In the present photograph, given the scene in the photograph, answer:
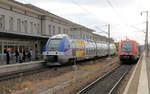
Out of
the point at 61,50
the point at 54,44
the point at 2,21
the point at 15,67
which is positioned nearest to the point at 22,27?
the point at 2,21

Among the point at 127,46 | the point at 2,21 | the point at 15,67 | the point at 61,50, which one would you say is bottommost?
the point at 15,67

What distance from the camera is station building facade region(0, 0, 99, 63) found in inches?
882

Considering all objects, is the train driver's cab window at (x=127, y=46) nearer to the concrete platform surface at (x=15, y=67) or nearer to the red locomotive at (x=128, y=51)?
the red locomotive at (x=128, y=51)

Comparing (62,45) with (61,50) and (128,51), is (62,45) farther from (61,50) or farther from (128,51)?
(128,51)

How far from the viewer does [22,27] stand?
95.2 ft

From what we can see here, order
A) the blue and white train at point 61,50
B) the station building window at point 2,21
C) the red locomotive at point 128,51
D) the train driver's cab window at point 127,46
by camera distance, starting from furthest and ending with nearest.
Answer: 1. the station building window at point 2,21
2. the train driver's cab window at point 127,46
3. the red locomotive at point 128,51
4. the blue and white train at point 61,50

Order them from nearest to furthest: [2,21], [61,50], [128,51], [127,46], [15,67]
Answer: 1. [15,67]
2. [61,50]
3. [128,51]
4. [127,46]
5. [2,21]

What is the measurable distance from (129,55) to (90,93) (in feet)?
50.6

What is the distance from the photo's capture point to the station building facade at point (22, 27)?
22414 millimetres

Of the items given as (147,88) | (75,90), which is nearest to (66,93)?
(75,90)

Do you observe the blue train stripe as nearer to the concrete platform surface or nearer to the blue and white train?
the blue and white train

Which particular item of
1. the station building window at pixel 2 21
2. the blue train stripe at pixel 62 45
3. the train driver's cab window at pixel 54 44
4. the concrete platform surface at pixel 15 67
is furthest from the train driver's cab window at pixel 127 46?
the station building window at pixel 2 21

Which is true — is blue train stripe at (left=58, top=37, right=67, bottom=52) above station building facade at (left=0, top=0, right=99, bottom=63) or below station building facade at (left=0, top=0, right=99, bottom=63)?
below

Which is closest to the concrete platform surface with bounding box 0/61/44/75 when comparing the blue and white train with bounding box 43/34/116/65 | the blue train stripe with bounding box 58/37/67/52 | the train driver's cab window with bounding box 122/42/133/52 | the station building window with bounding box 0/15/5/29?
the blue and white train with bounding box 43/34/116/65
